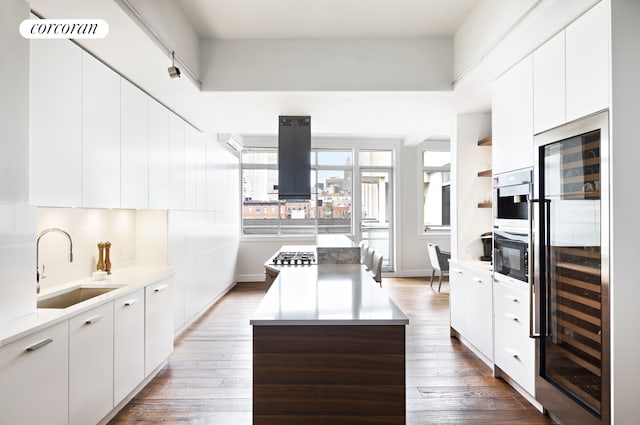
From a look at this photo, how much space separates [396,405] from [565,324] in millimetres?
1264

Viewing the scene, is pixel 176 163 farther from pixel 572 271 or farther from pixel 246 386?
pixel 572 271

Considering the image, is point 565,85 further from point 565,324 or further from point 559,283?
point 565,324

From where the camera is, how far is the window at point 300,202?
7.80 m

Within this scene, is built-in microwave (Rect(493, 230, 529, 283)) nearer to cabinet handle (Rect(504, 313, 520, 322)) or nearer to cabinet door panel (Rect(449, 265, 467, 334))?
cabinet handle (Rect(504, 313, 520, 322))

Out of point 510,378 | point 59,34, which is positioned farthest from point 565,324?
point 59,34

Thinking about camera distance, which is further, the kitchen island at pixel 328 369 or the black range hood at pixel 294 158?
the black range hood at pixel 294 158

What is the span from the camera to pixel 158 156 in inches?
142

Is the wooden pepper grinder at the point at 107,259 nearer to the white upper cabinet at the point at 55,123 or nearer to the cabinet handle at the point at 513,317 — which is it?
the white upper cabinet at the point at 55,123

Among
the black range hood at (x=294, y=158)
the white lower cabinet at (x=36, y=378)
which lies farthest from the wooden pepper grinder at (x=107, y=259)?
the black range hood at (x=294, y=158)

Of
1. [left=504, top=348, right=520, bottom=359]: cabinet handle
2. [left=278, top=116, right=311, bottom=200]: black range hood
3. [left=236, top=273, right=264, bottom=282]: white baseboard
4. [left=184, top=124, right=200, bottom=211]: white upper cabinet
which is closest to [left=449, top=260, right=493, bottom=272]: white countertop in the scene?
[left=504, top=348, right=520, bottom=359]: cabinet handle

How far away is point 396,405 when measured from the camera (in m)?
1.79

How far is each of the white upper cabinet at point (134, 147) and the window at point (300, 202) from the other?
443 cm

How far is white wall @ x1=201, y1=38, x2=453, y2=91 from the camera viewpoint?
3393 mm

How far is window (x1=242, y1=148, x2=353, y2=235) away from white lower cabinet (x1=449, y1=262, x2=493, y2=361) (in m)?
4.08
